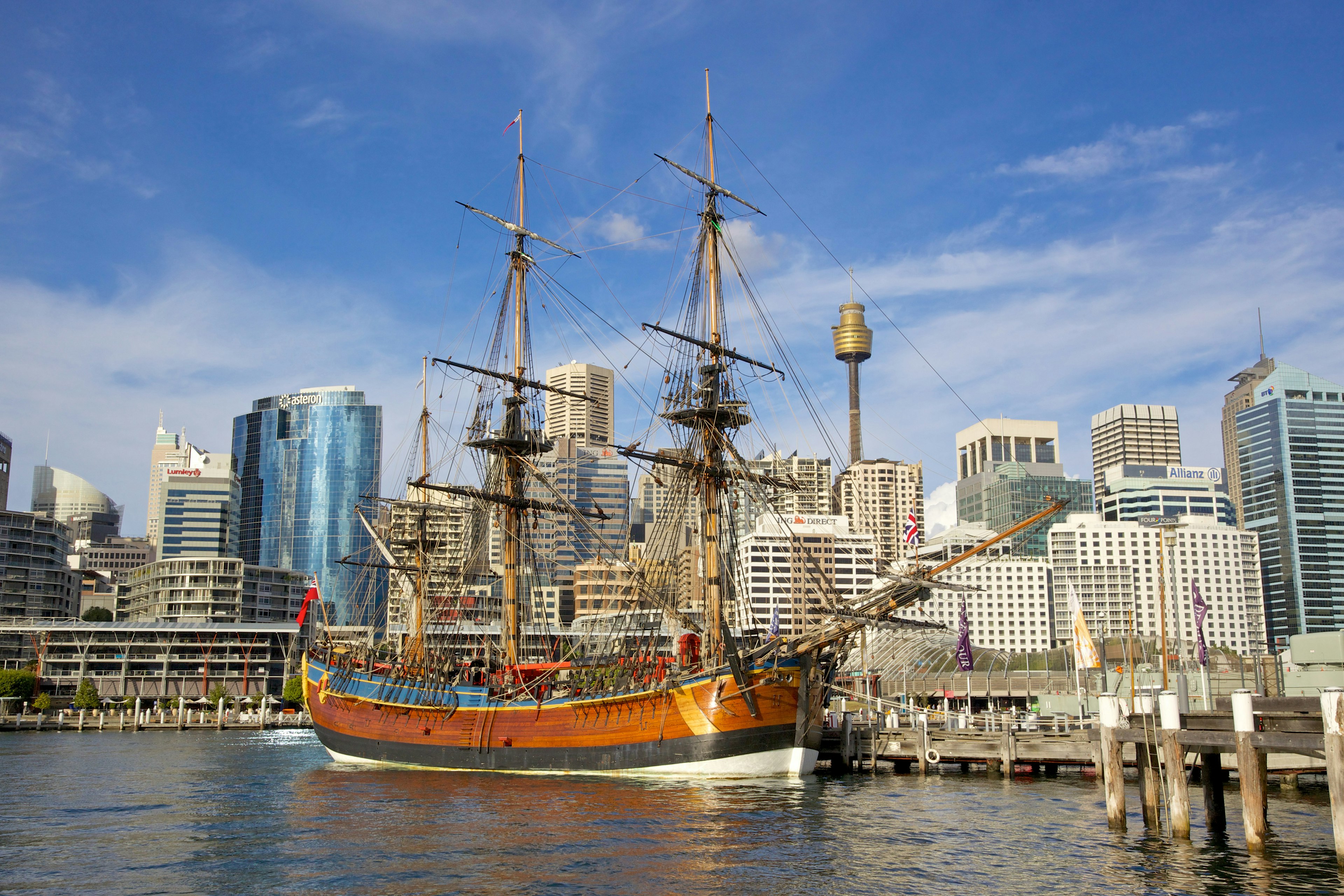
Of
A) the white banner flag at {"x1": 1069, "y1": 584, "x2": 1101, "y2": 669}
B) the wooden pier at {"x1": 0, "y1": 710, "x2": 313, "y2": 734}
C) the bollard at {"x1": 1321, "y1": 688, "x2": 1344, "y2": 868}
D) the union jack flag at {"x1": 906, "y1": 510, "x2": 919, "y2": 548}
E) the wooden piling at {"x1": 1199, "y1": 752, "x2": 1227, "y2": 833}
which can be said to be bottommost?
the wooden pier at {"x1": 0, "y1": 710, "x2": 313, "y2": 734}

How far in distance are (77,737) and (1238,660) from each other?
10969 centimetres

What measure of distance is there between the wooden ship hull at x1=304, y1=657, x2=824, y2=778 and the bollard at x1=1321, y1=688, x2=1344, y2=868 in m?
24.5

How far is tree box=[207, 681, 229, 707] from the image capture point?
131m

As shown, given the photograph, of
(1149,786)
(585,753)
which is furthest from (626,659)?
(1149,786)

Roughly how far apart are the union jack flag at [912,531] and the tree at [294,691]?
101m

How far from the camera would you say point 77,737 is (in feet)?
322

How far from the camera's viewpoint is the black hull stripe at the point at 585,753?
152 feet

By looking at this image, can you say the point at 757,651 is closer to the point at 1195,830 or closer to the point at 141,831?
the point at 1195,830

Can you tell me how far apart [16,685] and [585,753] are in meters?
102

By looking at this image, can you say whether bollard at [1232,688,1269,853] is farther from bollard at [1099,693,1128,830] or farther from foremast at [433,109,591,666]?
foremast at [433,109,591,666]

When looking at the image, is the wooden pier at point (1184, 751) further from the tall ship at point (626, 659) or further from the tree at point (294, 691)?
the tree at point (294, 691)

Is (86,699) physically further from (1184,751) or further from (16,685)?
(1184,751)

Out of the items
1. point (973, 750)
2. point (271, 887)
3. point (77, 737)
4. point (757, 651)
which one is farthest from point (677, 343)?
point (77, 737)

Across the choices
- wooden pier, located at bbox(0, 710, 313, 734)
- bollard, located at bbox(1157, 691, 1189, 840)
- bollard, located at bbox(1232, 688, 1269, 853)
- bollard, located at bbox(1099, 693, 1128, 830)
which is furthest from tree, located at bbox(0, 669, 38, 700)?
bollard, located at bbox(1232, 688, 1269, 853)
